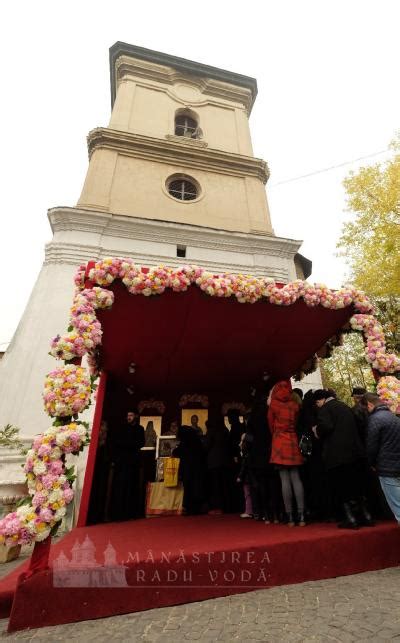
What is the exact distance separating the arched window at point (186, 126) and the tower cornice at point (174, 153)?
238cm

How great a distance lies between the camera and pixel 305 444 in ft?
15.7

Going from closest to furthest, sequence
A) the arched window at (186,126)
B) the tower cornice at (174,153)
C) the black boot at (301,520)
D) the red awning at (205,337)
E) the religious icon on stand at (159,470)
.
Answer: the black boot at (301,520)
the red awning at (205,337)
the religious icon on stand at (159,470)
the tower cornice at (174,153)
the arched window at (186,126)

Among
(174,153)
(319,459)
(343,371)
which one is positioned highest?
(174,153)

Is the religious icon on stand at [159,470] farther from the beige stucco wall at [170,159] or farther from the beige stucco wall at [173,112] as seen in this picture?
the beige stucco wall at [173,112]

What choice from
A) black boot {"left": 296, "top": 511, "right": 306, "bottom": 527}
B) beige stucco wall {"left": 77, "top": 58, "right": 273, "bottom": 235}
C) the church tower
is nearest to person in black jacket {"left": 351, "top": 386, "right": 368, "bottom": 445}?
black boot {"left": 296, "top": 511, "right": 306, "bottom": 527}

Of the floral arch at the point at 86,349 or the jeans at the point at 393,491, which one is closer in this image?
the floral arch at the point at 86,349

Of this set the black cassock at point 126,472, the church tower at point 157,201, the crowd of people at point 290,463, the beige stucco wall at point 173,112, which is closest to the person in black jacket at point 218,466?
the crowd of people at point 290,463

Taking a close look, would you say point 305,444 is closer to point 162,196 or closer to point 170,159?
point 162,196

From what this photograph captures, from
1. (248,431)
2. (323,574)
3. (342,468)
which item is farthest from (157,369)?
(323,574)

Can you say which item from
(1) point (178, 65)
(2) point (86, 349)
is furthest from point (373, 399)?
(1) point (178, 65)

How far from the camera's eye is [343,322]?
5930mm

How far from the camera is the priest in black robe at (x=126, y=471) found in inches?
240

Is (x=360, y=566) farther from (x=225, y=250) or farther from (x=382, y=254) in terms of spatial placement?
(x=382, y=254)

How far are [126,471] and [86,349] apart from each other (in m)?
3.31
